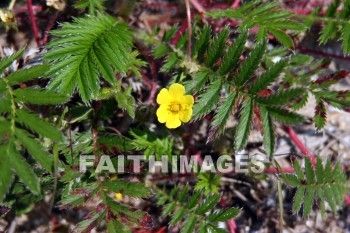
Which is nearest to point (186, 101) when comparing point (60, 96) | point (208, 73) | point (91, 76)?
point (208, 73)

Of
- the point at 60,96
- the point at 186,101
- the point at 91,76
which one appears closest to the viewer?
the point at 60,96

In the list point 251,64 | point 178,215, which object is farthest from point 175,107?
point 178,215

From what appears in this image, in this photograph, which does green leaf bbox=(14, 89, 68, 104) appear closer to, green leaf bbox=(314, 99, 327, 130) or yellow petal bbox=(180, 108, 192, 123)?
yellow petal bbox=(180, 108, 192, 123)

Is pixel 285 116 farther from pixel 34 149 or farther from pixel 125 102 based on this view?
pixel 34 149

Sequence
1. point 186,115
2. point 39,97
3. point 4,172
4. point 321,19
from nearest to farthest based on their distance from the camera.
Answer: point 4,172
point 39,97
point 186,115
point 321,19

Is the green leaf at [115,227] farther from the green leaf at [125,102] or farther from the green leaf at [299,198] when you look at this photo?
the green leaf at [299,198]

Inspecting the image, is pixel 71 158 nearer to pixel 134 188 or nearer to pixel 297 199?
pixel 134 188
